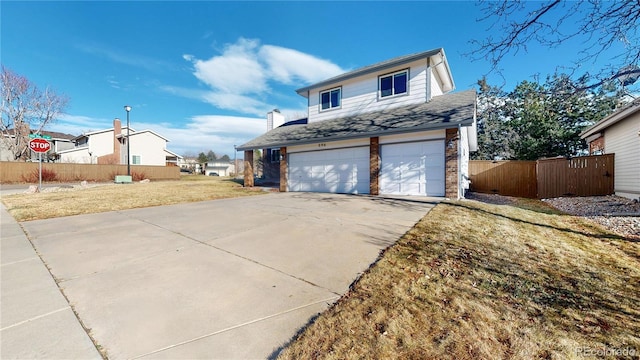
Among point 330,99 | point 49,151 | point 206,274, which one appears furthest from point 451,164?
point 49,151

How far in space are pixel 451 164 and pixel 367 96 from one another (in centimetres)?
614

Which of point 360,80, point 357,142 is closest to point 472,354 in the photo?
point 357,142

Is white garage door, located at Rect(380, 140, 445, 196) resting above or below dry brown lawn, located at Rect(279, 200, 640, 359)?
above

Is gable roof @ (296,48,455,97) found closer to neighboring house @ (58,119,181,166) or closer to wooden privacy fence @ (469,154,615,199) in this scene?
wooden privacy fence @ (469,154,615,199)

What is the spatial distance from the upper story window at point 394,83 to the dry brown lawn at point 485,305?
980 centimetres

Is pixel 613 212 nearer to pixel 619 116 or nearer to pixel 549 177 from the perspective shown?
pixel 549 177

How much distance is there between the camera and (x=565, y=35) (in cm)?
423

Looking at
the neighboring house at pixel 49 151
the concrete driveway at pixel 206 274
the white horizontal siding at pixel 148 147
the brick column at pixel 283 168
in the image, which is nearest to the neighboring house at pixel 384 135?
the brick column at pixel 283 168

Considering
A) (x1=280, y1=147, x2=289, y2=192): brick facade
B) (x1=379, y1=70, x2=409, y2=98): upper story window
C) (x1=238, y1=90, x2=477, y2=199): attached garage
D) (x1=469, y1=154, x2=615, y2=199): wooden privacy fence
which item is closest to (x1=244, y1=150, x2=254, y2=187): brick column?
(x1=238, y1=90, x2=477, y2=199): attached garage

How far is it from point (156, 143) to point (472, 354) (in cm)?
4018

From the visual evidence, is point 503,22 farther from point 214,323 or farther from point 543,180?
point 543,180

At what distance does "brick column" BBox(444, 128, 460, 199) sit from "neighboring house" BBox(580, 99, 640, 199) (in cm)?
502

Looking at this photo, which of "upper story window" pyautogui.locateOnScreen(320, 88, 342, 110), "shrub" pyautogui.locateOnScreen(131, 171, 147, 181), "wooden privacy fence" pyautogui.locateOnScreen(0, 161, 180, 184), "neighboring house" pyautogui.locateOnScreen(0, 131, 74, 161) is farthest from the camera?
"neighboring house" pyautogui.locateOnScreen(0, 131, 74, 161)

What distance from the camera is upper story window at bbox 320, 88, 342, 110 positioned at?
47.6ft
